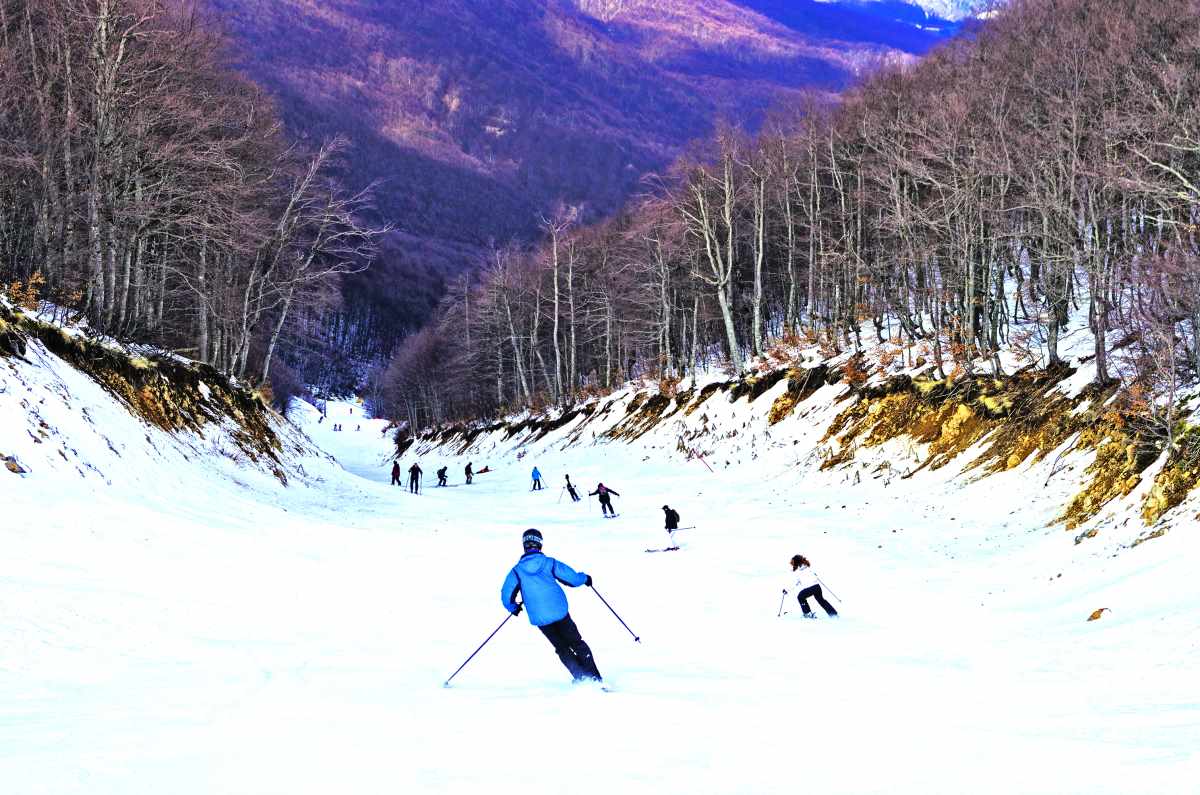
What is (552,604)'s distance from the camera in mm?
6594

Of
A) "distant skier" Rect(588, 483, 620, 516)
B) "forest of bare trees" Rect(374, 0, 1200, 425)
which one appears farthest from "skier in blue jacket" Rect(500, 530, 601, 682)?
"distant skier" Rect(588, 483, 620, 516)

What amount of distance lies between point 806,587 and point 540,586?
517cm

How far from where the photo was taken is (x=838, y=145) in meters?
34.8

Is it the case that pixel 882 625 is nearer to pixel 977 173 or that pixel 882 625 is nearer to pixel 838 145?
pixel 977 173

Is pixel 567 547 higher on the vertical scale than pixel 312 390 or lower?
lower

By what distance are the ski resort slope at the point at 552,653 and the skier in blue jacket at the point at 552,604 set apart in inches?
10.4

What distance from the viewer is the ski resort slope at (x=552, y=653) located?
13.8 ft

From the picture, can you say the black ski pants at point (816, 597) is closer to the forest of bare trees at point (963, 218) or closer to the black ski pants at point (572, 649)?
the black ski pants at point (572, 649)

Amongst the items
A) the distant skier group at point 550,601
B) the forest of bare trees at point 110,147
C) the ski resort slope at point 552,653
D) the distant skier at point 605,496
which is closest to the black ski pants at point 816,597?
the ski resort slope at point 552,653

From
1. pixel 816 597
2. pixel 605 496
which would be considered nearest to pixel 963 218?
pixel 605 496

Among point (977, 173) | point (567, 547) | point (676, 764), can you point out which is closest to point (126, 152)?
point (567, 547)

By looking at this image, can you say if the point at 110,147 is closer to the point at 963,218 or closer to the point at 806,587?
the point at 806,587

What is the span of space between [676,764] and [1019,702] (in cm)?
355

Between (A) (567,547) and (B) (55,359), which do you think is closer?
(B) (55,359)
